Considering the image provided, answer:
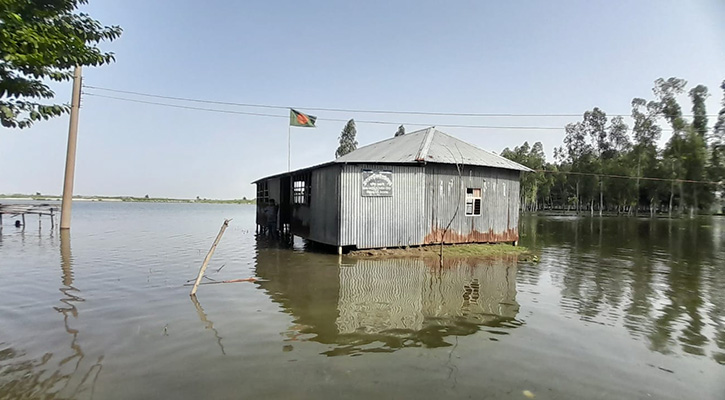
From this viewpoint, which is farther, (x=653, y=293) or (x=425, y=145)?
(x=425, y=145)

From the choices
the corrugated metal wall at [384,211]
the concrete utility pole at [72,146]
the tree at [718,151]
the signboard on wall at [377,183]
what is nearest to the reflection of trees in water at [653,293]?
the corrugated metal wall at [384,211]

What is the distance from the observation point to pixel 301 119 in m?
18.6

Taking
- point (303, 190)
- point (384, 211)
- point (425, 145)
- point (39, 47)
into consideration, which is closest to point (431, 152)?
point (425, 145)

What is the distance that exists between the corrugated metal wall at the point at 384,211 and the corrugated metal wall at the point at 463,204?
0.51 meters

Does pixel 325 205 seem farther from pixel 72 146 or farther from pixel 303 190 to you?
pixel 72 146

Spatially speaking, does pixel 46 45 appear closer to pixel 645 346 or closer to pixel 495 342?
pixel 495 342

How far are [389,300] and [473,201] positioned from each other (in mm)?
10086

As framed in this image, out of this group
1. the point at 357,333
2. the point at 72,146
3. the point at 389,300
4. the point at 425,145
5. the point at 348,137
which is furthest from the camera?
the point at 348,137

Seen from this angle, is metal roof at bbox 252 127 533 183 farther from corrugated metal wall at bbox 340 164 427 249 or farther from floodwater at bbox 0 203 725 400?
floodwater at bbox 0 203 725 400

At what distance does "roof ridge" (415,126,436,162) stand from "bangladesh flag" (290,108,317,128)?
5.43 meters

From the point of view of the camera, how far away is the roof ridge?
52.2ft

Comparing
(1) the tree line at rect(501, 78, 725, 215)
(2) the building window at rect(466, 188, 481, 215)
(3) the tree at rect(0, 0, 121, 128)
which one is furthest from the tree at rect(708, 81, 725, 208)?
(3) the tree at rect(0, 0, 121, 128)

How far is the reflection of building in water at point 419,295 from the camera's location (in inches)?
292

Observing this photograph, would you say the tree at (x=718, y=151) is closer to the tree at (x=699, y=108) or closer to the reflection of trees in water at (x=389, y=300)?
the tree at (x=699, y=108)
